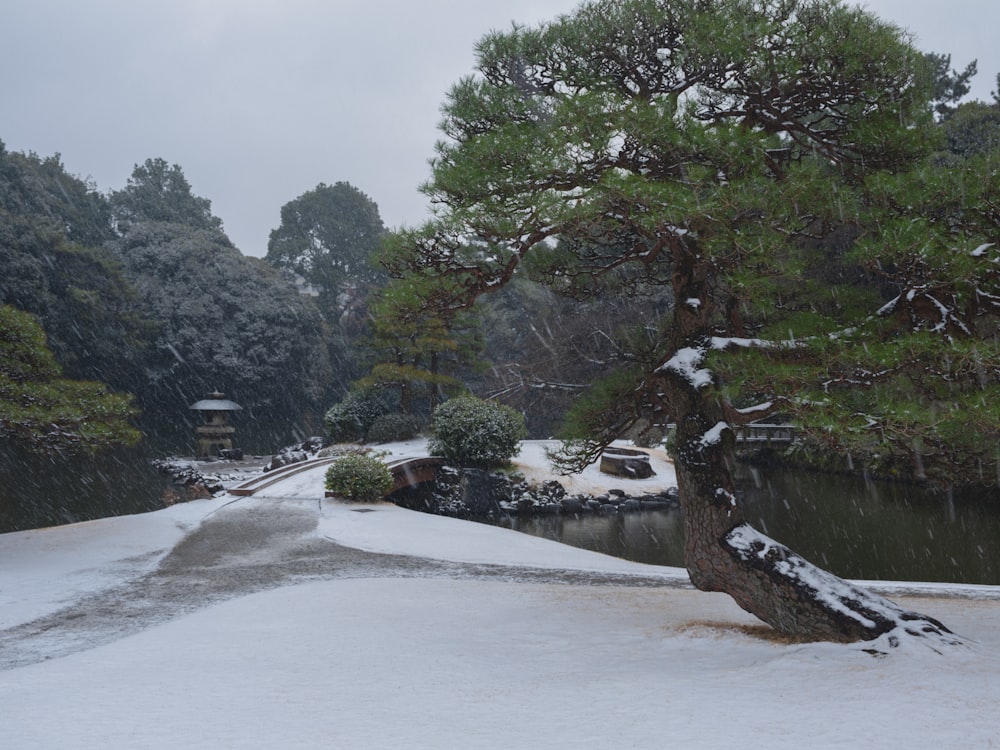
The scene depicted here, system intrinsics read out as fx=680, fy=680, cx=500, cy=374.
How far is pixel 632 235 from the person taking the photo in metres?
6.00

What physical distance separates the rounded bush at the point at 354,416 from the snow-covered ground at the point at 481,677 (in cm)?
1287

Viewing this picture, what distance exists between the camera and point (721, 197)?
13.6 ft

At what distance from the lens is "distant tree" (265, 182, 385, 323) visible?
37.1 meters

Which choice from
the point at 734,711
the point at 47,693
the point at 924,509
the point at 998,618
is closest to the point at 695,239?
the point at 734,711

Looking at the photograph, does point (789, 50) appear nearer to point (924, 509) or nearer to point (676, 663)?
point (676, 663)

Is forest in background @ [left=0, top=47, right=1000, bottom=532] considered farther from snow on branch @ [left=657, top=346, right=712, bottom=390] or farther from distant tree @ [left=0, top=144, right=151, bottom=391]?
snow on branch @ [left=657, top=346, right=712, bottom=390]

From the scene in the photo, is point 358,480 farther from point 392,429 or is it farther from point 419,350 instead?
point 419,350

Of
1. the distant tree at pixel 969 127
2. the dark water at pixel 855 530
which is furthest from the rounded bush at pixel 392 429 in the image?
the distant tree at pixel 969 127

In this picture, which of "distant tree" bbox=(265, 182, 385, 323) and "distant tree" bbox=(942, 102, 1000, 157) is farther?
"distant tree" bbox=(265, 182, 385, 323)

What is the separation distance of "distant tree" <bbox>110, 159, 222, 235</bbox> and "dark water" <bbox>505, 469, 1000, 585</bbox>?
27.7 m

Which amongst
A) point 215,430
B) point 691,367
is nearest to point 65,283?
point 215,430

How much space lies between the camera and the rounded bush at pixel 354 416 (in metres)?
19.3

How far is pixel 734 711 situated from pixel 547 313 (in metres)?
24.8

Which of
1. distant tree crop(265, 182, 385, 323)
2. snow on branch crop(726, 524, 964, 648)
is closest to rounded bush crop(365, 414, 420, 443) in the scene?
snow on branch crop(726, 524, 964, 648)
